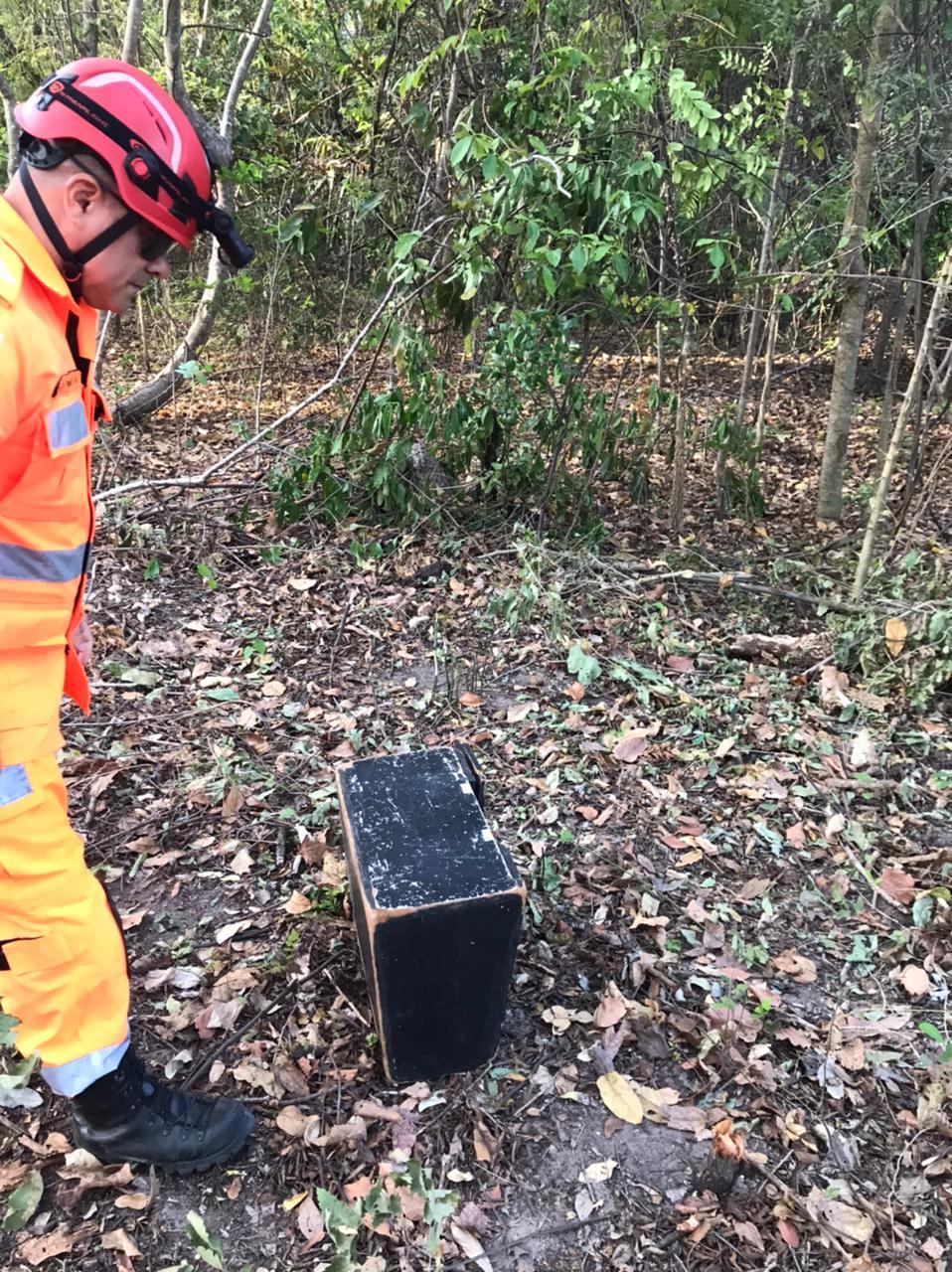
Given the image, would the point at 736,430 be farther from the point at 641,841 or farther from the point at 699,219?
the point at 641,841

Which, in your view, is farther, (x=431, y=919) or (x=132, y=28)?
(x=132, y=28)

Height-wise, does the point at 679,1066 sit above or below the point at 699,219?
below

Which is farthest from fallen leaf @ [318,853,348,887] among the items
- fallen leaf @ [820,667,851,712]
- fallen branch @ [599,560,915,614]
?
fallen branch @ [599,560,915,614]

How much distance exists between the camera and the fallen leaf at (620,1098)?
222cm

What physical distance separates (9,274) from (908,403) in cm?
388

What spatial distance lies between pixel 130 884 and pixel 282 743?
898 mm

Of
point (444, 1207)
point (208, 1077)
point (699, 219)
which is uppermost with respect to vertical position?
point (699, 219)

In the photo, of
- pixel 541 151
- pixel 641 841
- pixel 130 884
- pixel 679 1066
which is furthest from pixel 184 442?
pixel 679 1066

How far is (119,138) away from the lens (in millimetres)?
1655

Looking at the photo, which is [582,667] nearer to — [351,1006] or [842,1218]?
[351,1006]

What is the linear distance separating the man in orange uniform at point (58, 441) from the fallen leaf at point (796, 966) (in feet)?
6.09

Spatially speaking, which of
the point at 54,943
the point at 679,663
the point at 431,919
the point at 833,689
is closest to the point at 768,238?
the point at 679,663

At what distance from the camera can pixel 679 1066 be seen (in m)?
2.37

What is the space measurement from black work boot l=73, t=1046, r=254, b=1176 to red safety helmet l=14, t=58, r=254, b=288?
68.4 inches
